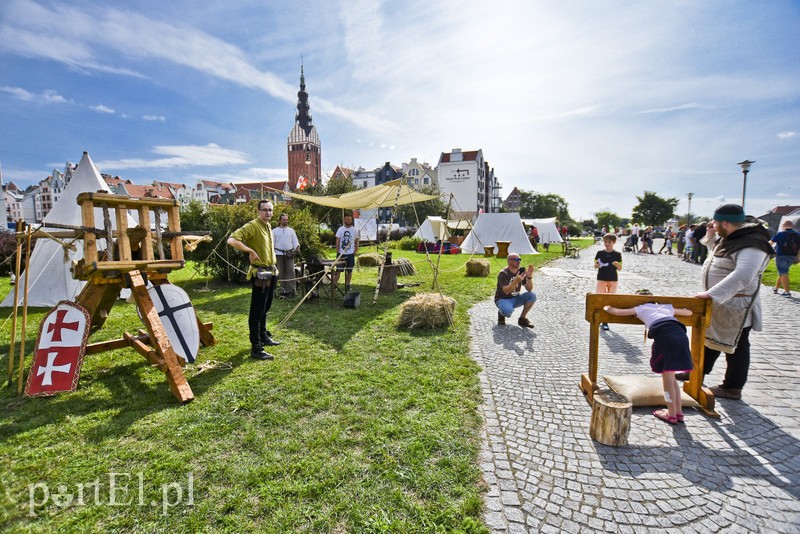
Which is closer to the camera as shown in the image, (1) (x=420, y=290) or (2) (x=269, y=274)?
(2) (x=269, y=274)

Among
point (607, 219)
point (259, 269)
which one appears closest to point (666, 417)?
point (259, 269)

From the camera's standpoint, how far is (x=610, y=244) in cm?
593

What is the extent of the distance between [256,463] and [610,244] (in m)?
5.93

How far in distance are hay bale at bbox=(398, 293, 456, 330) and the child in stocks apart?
3.07 metres

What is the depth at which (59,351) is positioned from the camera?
3379mm

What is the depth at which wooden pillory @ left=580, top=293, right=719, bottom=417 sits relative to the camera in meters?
3.07

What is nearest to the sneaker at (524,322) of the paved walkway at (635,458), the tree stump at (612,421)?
the paved walkway at (635,458)

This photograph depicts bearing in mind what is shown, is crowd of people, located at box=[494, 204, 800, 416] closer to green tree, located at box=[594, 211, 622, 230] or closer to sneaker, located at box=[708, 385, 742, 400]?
sneaker, located at box=[708, 385, 742, 400]

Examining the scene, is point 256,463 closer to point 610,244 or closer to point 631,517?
point 631,517

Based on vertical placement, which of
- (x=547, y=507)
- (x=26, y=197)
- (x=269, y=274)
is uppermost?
(x=26, y=197)

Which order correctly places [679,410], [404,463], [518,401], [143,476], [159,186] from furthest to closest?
[159,186] < [518,401] < [679,410] < [404,463] < [143,476]

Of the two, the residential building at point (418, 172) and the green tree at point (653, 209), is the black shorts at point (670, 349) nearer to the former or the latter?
the residential building at point (418, 172)

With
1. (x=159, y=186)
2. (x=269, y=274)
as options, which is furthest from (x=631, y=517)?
(x=159, y=186)

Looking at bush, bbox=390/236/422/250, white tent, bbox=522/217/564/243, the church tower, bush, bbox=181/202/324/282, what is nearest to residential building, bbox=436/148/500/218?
the church tower
